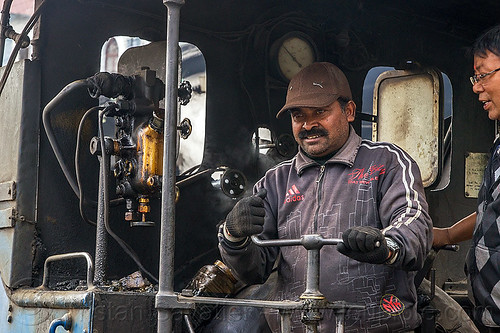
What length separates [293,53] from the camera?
4.67 meters

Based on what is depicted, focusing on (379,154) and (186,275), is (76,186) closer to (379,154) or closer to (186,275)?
(186,275)

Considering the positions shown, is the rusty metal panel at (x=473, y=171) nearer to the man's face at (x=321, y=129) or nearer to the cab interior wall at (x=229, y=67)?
the cab interior wall at (x=229, y=67)

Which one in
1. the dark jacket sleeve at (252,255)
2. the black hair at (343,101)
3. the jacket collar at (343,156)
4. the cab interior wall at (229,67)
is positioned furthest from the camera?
the cab interior wall at (229,67)

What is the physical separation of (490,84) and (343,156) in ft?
2.26

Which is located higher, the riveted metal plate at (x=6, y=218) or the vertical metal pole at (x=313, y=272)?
the riveted metal plate at (x=6, y=218)

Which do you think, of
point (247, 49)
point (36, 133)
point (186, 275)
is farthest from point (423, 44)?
point (36, 133)

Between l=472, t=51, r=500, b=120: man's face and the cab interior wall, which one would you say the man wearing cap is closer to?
l=472, t=51, r=500, b=120: man's face

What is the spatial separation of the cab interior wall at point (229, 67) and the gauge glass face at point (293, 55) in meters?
0.07

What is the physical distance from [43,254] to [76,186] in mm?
382

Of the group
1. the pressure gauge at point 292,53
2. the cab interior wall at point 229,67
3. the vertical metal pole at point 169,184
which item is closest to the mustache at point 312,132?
the vertical metal pole at point 169,184

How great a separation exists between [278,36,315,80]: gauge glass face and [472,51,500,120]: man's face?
5.65ft

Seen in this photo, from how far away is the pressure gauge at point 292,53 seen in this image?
461 centimetres

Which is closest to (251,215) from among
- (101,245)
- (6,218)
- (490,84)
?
(101,245)

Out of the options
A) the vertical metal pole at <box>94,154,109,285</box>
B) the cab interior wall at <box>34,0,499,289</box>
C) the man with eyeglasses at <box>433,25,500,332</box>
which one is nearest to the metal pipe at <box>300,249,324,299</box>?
the man with eyeglasses at <box>433,25,500,332</box>
